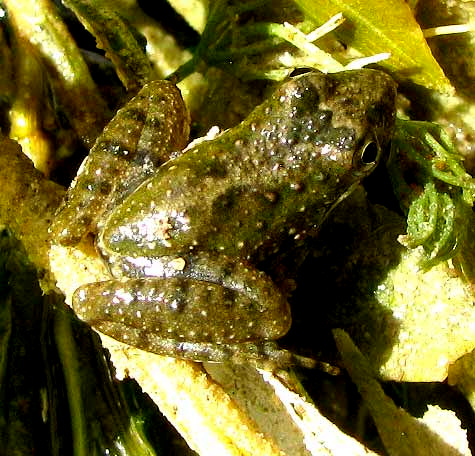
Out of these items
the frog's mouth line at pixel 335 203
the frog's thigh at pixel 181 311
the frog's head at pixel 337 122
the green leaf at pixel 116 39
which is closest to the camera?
the frog's thigh at pixel 181 311

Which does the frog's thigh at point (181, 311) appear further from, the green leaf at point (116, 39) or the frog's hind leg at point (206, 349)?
the green leaf at point (116, 39)

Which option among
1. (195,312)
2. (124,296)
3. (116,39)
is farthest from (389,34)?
(124,296)

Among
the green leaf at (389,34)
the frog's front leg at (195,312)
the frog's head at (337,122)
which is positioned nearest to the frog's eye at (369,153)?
the frog's head at (337,122)

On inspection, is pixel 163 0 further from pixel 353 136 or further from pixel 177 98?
pixel 353 136

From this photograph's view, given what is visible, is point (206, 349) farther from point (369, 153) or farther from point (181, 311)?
point (369, 153)

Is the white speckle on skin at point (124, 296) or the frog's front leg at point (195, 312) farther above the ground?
the white speckle on skin at point (124, 296)

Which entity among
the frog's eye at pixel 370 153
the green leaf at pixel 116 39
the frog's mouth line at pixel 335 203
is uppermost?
the green leaf at pixel 116 39

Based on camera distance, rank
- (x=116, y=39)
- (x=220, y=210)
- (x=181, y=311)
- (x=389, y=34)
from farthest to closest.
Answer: (x=116, y=39) → (x=389, y=34) → (x=220, y=210) → (x=181, y=311)

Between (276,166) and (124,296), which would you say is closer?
(124,296)
